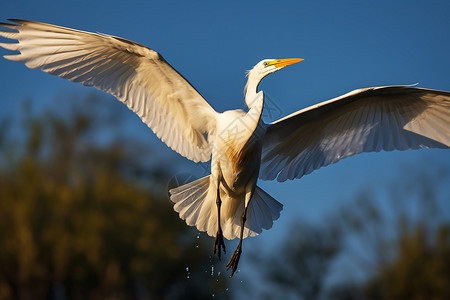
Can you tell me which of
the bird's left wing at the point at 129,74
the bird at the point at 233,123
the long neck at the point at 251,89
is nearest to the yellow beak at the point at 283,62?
the bird at the point at 233,123

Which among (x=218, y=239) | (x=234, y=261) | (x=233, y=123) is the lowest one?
(x=234, y=261)

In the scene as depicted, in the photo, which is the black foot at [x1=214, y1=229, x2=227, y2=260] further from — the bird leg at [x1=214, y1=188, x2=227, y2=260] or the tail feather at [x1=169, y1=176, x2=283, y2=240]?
the tail feather at [x1=169, y1=176, x2=283, y2=240]

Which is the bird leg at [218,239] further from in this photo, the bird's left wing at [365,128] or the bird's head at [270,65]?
the bird's head at [270,65]

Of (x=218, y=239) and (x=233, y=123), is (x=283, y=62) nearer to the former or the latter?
(x=233, y=123)

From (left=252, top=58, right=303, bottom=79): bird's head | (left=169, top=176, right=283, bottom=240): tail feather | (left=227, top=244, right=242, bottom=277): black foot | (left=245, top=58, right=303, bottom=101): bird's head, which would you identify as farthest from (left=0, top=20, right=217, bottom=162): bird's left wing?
(left=227, top=244, right=242, bottom=277): black foot

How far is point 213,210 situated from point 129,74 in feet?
4.37

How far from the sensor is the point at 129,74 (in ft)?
14.2

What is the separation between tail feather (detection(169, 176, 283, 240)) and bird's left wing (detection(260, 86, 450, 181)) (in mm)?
444

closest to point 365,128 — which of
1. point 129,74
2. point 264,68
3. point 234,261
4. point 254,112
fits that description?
point 264,68

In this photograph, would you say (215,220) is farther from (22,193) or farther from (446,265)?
(446,265)

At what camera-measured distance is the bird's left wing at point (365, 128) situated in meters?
4.52

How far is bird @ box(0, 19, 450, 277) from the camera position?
4.09 m

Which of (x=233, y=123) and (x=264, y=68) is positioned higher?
(x=264, y=68)

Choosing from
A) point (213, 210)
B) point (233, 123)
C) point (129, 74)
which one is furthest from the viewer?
point (213, 210)
